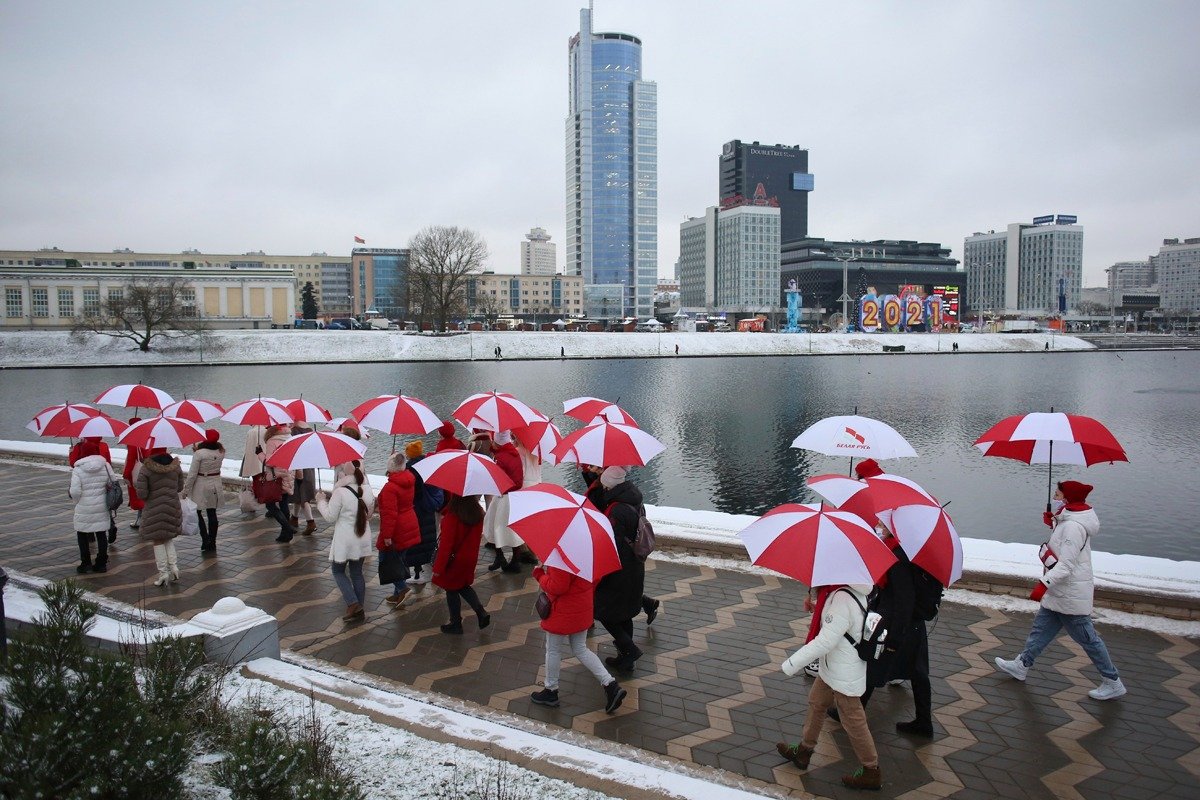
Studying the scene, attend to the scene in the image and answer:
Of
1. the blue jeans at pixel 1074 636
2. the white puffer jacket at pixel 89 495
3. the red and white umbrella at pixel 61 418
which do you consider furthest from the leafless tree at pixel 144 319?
the blue jeans at pixel 1074 636

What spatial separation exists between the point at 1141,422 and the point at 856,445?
88.9ft

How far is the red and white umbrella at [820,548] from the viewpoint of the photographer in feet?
14.0

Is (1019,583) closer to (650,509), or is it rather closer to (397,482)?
(650,509)

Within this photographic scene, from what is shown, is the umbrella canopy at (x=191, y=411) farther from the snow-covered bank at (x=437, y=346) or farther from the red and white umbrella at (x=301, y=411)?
the snow-covered bank at (x=437, y=346)

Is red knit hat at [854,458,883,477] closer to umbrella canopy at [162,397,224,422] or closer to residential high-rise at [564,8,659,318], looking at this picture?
umbrella canopy at [162,397,224,422]

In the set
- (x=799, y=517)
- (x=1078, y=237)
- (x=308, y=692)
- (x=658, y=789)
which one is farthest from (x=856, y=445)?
(x=1078, y=237)

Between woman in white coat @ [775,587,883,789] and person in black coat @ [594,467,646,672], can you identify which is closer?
woman in white coat @ [775,587,883,789]

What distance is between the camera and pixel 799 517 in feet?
15.1

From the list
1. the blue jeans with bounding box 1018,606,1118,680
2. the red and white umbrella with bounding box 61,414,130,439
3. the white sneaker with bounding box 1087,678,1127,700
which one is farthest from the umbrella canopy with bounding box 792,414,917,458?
the red and white umbrella with bounding box 61,414,130,439

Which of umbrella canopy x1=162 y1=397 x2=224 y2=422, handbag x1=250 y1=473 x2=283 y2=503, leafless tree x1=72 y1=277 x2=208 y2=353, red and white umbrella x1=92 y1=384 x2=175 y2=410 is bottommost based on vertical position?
handbag x1=250 y1=473 x2=283 y2=503

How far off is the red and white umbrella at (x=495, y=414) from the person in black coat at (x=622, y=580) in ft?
8.86

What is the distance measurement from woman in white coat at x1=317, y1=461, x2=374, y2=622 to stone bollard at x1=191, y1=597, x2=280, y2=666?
48.2 inches

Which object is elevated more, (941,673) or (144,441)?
(144,441)

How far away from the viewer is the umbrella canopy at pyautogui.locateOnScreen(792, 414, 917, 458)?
7617mm
